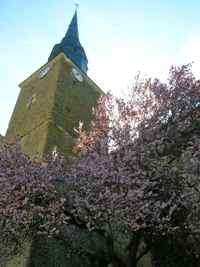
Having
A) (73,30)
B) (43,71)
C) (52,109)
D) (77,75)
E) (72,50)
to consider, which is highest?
(73,30)

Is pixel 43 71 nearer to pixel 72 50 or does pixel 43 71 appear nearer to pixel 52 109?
pixel 72 50

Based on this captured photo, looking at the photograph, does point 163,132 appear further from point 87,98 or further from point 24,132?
point 87,98

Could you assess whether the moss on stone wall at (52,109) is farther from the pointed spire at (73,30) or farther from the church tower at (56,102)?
the pointed spire at (73,30)

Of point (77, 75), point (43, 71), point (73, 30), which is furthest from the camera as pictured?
point (73, 30)

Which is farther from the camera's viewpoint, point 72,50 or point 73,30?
point 73,30

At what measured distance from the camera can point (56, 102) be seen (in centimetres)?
2189

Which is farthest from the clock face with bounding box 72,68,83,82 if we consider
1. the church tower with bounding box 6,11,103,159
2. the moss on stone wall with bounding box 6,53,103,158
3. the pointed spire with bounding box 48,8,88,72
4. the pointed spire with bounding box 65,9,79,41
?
the pointed spire with bounding box 65,9,79,41

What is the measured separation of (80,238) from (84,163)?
107 inches

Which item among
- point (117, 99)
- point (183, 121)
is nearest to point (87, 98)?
point (117, 99)

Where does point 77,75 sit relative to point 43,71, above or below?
below

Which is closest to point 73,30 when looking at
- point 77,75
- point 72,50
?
point 72,50

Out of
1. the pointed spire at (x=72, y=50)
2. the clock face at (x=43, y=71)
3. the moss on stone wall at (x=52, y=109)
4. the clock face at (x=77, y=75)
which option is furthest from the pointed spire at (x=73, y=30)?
the clock face at (x=77, y=75)

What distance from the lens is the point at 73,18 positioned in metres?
33.7

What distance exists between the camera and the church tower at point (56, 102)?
19875mm
